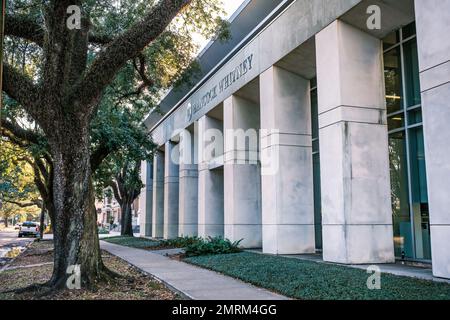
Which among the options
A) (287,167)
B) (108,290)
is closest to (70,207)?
(108,290)

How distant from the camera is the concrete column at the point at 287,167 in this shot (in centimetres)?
1484

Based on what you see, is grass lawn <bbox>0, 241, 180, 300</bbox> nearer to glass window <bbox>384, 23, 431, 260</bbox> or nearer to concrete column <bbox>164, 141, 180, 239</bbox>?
glass window <bbox>384, 23, 431, 260</bbox>

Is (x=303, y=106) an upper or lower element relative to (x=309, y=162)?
upper

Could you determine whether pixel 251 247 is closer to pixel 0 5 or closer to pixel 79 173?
pixel 79 173

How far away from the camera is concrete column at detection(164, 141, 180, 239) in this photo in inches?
1111

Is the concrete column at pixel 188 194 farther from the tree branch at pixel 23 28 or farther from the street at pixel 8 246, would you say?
the tree branch at pixel 23 28

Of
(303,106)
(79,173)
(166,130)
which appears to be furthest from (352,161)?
(166,130)

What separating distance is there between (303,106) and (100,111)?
8.46 meters

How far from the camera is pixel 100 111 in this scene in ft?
62.1

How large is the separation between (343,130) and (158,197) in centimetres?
2207

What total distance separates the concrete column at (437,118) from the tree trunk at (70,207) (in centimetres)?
675

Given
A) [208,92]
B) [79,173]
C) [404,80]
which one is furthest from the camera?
[208,92]
